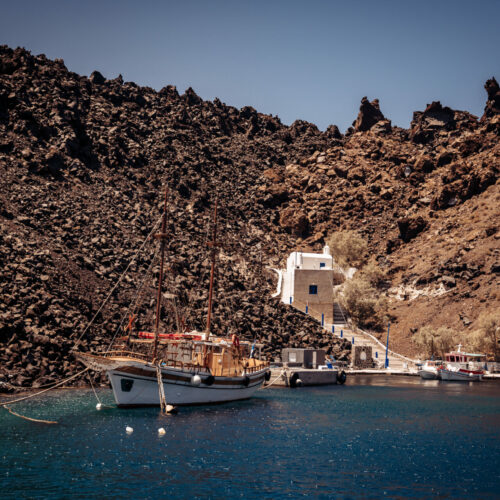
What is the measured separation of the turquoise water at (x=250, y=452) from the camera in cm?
1850

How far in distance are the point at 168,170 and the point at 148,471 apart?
284ft

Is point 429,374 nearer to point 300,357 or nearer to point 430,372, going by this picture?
point 430,372

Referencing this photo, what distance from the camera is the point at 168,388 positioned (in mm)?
34875

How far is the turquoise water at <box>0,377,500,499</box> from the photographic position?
18.5 m

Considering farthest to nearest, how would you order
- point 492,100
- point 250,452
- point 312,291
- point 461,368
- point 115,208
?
1. point 492,100
2. point 115,208
3. point 312,291
4. point 461,368
5. point 250,452

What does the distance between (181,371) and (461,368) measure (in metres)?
41.2

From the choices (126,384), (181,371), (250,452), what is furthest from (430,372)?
(250,452)

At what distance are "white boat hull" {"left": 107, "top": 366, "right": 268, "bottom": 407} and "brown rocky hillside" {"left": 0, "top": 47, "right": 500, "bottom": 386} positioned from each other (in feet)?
28.1

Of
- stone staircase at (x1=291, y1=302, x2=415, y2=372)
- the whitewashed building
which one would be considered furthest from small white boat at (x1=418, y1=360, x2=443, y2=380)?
the whitewashed building

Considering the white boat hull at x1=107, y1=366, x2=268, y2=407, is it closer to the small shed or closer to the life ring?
the life ring

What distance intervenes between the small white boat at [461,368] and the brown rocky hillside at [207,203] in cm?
748

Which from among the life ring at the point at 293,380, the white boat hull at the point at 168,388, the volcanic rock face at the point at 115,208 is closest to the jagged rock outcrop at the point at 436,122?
the volcanic rock face at the point at 115,208

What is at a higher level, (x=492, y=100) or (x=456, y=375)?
(x=492, y=100)

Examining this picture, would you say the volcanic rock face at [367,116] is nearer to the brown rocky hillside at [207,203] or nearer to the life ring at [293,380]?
the brown rocky hillside at [207,203]
